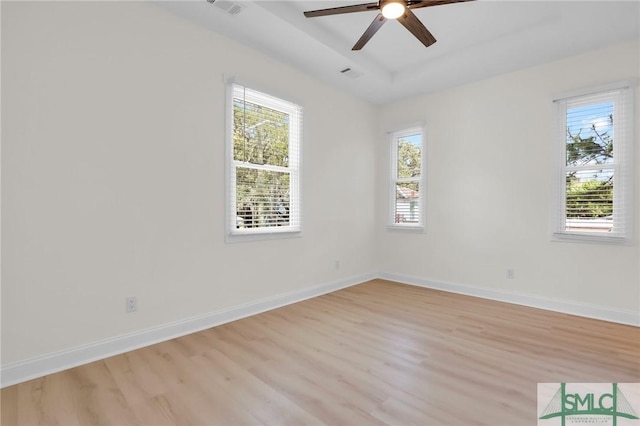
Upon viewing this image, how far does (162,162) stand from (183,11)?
135 cm

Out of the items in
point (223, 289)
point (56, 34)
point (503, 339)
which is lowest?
point (503, 339)

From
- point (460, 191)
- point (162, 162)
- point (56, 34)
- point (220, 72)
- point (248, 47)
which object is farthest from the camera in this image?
point (460, 191)

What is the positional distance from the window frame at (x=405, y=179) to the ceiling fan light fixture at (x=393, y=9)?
99.7 inches

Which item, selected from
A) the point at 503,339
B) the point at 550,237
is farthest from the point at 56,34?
the point at 550,237

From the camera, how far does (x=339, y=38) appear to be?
3465 millimetres

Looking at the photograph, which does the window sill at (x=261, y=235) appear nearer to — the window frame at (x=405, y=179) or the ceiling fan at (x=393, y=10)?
the window frame at (x=405, y=179)

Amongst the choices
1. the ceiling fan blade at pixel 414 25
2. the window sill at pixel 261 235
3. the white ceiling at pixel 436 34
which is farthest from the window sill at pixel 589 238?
the window sill at pixel 261 235

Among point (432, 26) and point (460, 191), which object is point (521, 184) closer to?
point (460, 191)

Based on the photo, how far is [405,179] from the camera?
16.2ft

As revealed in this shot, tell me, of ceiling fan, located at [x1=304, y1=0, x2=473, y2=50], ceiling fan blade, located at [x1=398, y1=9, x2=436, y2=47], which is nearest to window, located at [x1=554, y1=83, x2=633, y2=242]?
ceiling fan blade, located at [x1=398, y1=9, x2=436, y2=47]

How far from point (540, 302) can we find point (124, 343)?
14.1 feet

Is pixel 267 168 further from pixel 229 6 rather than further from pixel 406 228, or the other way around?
pixel 406 228

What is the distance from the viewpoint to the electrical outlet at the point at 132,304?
2544mm

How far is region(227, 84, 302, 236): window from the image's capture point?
333cm
